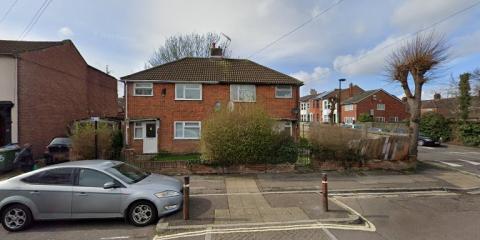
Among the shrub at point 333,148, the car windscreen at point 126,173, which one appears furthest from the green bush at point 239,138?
the car windscreen at point 126,173

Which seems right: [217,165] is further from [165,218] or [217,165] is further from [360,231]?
[360,231]

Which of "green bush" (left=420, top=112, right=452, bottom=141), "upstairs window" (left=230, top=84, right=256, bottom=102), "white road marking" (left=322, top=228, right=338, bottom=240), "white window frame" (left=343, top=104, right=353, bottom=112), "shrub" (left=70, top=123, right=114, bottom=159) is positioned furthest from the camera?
"white window frame" (left=343, top=104, right=353, bottom=112)

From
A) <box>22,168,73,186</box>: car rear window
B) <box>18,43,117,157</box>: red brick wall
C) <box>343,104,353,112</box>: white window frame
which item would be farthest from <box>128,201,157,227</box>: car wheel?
<box>343,104,353,112</box>: white window frame

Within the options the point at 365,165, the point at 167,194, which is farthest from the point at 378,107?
the point at 167,194

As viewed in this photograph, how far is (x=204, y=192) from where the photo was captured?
10.8 metres

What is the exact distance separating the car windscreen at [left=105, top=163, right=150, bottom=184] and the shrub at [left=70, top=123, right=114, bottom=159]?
710cm

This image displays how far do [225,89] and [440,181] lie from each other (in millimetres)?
12956

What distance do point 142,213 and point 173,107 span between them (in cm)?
1412

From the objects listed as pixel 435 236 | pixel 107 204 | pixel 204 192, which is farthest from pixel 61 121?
pixel 435 236

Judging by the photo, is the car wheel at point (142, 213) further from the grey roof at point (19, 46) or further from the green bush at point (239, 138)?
the grey roof at point (19, 46)

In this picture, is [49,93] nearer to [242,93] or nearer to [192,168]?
[242,93]

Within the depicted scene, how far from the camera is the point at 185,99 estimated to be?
21.4 meters

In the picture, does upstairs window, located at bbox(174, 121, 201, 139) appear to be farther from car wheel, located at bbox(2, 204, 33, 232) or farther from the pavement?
car wheel, located at bbox(2, 204, 33, 232)

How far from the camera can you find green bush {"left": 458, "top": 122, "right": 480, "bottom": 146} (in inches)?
1198
